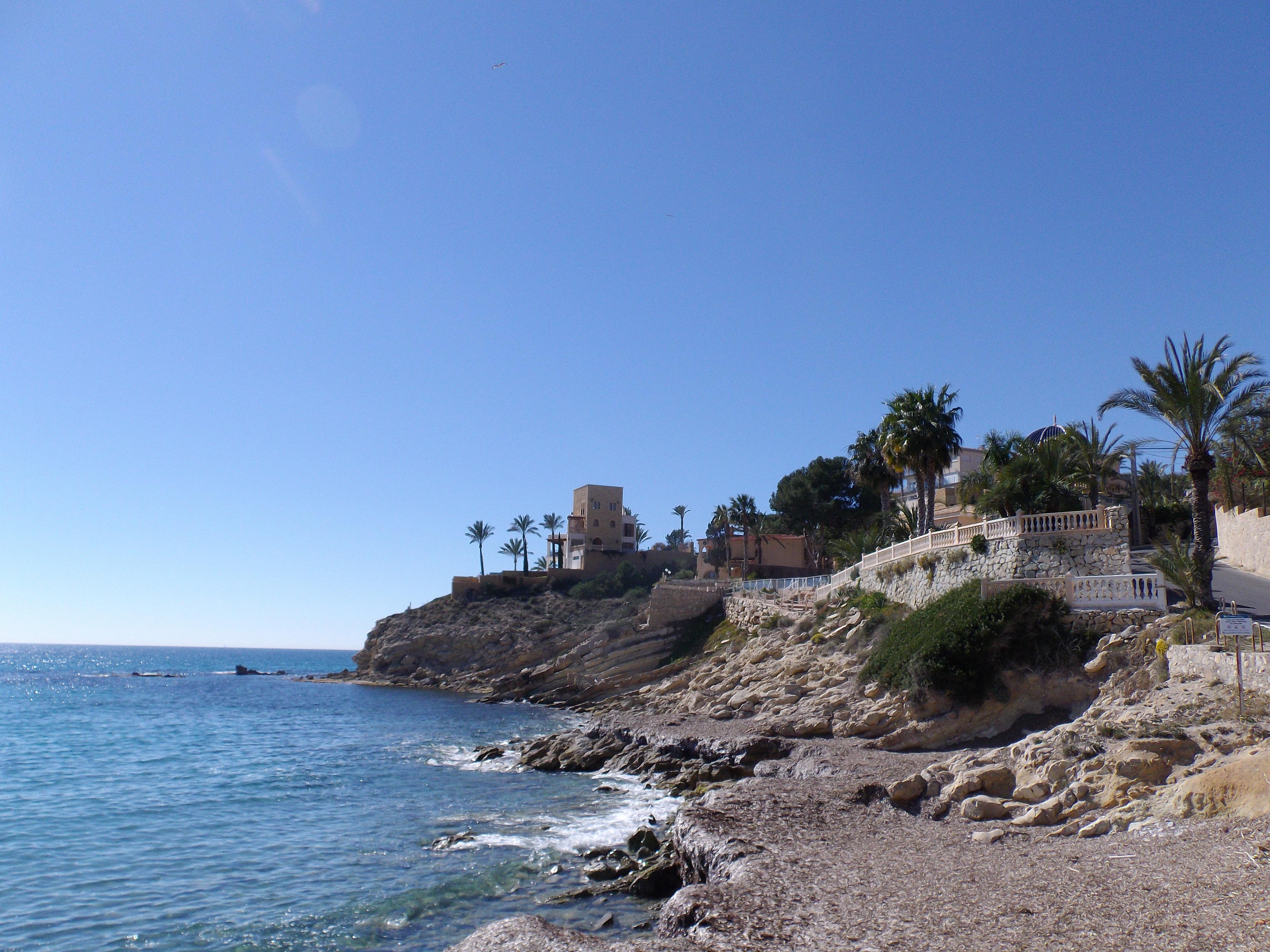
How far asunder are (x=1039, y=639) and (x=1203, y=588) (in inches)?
156

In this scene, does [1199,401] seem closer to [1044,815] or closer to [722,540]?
[1044,815]

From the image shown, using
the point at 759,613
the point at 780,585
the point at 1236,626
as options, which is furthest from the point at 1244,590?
the point at 780,585

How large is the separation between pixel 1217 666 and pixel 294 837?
20.3 metres

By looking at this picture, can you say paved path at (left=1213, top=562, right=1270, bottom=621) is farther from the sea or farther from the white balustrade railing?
the sea

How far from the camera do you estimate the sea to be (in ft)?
47.2

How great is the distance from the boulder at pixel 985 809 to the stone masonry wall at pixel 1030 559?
39.4 ft

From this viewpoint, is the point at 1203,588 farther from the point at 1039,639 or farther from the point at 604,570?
the point at 604,570

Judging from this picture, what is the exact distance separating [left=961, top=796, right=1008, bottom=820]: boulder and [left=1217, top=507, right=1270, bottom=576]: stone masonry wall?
27048 millimetres

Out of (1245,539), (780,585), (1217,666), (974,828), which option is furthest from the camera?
(780,585)

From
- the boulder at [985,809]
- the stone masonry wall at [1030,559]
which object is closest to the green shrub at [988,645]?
the stone masonry wall at [1030,559]

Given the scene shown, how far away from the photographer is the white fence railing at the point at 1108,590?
72.0ft

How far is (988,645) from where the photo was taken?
75.5 ft

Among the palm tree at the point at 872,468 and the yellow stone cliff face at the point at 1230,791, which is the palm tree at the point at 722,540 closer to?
the palm tree at the point at 872,468

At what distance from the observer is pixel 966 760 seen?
1684 cm
